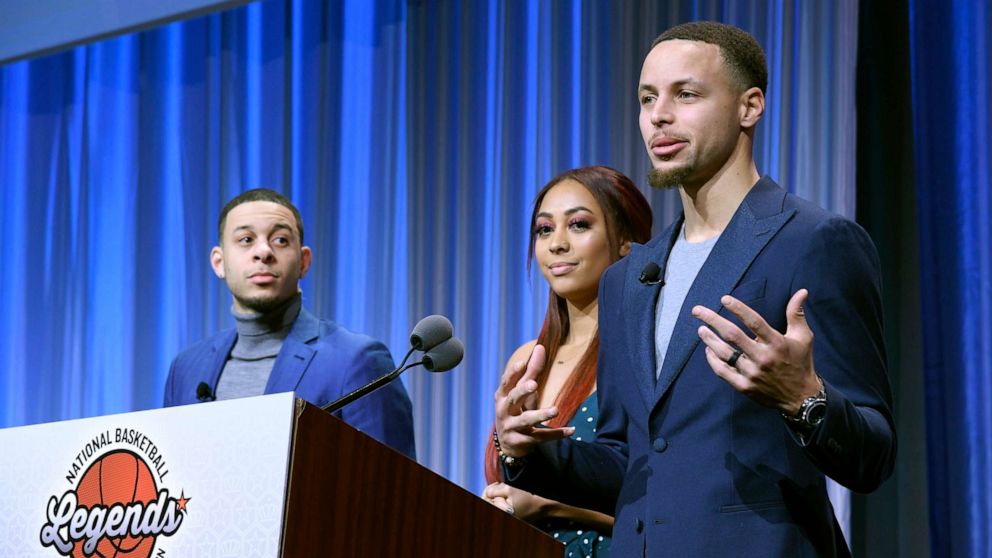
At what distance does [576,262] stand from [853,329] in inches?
47.4

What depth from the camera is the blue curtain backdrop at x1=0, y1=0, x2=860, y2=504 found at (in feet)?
14.2

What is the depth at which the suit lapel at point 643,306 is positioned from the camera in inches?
75.5

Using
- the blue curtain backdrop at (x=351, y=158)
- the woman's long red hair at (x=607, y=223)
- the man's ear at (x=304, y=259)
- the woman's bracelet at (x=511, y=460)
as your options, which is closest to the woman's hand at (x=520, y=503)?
the woman's long red hair at (x=607, y=223)

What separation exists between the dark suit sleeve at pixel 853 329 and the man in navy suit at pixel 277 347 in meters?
1.66

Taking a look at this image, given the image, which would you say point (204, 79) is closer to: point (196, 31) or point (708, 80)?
point (196, 31)

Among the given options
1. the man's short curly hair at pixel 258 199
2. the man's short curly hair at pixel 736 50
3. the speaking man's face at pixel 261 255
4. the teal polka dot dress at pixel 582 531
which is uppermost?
the man's short curly hair at pixel 258 199

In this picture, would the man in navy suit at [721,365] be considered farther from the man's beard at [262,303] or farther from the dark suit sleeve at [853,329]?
the man's beard at [262,303]

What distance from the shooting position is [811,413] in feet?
5.30

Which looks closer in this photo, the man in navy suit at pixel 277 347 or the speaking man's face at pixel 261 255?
the man in navy suit at pixel 277 347

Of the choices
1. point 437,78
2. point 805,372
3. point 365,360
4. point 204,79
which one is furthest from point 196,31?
point 805,372

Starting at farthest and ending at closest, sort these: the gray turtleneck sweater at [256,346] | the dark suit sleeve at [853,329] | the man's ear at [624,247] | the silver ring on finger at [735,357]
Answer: the gray turtleneck sweater at [256,346]
the man's ear at [624,247]
the dark suit sleeve at [853,329]
the silver ring on finger at [735,357]

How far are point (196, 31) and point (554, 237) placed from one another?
122 inches

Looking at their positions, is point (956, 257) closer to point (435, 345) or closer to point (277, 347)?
point (277, 347)

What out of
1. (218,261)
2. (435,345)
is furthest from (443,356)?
(218,261)
